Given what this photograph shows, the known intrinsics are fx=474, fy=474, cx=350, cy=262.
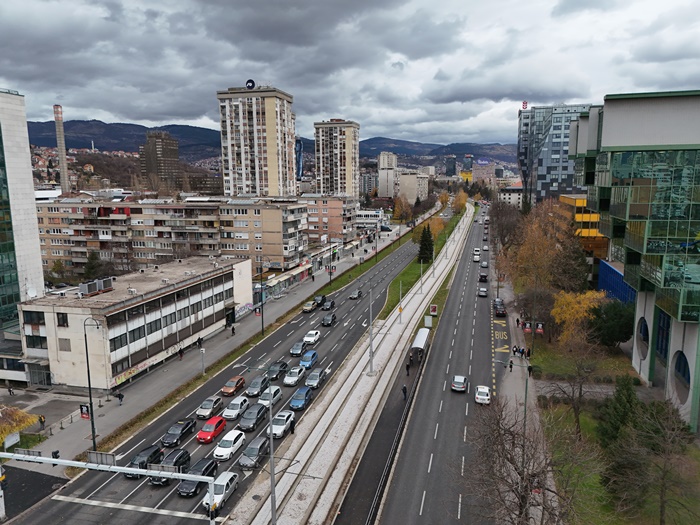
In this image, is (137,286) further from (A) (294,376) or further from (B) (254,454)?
(B) (254,454)

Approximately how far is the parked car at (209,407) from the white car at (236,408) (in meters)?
0.94

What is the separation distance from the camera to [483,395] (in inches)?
1352

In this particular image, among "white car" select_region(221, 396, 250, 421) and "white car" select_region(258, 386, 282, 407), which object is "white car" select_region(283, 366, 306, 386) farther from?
"white car" select_region(221, 396, 250, 421)

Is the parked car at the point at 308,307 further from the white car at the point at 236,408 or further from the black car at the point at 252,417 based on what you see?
the black car at the point at 252,417

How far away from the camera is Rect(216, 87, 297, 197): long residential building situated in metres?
110

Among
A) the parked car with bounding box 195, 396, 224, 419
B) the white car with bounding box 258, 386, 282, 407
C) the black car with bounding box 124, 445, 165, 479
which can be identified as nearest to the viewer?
the black car with bounding box 124, 445, 165, 479

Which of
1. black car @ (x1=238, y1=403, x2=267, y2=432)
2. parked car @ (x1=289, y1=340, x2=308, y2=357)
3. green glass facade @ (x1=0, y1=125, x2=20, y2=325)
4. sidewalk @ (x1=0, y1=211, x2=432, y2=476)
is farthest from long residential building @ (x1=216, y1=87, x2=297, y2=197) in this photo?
black car @ (x1=238, y1=403, x2=267, y2=432)

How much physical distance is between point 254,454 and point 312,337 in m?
22.0

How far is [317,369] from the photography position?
40906 mm

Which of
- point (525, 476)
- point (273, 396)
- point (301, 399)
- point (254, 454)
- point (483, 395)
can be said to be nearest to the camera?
point (525, 476)

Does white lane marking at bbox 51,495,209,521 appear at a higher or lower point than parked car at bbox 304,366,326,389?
lower

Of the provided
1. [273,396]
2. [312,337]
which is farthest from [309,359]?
[273,396]

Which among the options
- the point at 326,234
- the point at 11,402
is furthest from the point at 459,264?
the point at 11,402

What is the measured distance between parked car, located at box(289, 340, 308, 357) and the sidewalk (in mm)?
6231
